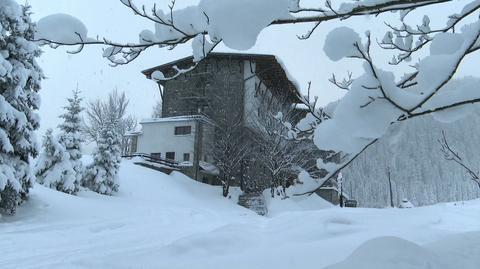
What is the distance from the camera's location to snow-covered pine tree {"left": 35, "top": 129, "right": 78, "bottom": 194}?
17297 millimetres

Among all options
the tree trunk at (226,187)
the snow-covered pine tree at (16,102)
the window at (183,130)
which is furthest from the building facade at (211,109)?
the snow-covered pine tree at (16,102)

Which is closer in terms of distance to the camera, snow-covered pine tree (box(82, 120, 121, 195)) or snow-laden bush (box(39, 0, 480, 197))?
snow-laden bush (box(39, 0, 480, 197))

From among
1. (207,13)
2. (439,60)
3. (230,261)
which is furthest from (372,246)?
(207,13)

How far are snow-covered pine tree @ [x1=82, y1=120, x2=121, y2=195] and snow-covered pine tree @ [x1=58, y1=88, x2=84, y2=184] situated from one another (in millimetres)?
1526

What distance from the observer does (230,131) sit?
30234 millimetres

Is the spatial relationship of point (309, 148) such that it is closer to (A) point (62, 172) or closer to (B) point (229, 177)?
(B) point (229, 177)

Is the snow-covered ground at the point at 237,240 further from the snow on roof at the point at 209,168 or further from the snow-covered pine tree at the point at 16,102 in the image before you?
the snow on roof at the point at 209,168

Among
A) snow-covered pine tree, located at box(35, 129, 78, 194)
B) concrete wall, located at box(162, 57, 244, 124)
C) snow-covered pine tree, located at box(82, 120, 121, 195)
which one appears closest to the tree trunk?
concrete wall, located at box(162, 57, 244, 124)

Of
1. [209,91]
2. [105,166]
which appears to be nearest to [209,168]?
[209,91]

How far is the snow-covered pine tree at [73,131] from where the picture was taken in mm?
19641

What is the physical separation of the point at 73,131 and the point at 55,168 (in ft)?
9.72

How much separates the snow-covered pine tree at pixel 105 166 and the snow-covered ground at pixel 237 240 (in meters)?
6.92

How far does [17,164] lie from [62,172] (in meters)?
5.76

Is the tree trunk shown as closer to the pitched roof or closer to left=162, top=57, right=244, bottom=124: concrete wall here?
left=162, top=57, right=244, bottom=124: concrete wall
